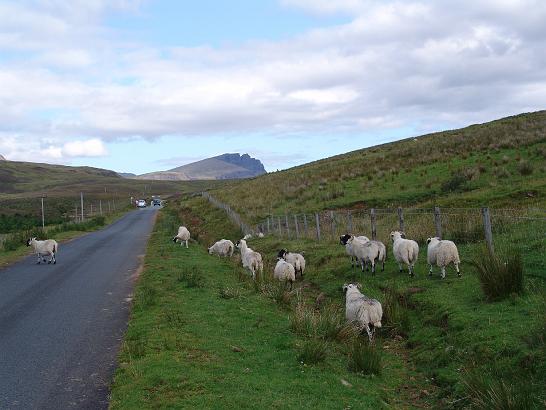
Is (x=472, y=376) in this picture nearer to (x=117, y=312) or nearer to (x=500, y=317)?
(x=500, y=317)

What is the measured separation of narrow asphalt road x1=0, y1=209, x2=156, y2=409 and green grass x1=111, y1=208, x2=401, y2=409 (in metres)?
0.45

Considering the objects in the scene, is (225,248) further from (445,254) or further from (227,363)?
(227,363)

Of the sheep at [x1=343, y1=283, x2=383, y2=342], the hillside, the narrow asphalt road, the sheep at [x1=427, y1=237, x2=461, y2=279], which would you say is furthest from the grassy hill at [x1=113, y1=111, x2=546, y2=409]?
the hillside

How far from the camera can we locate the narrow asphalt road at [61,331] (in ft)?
26.0

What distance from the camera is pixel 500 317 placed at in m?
9.96

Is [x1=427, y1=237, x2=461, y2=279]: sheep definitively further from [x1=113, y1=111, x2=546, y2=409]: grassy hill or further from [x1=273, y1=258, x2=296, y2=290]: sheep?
[x1=273, y1=258, x2=296, y2=290]: sheep

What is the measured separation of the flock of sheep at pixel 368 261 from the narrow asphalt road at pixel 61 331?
4487 millimetres

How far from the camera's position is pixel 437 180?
1363 inches

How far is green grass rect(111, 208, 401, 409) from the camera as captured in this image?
7.50 m

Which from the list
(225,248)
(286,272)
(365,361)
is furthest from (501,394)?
(225,248)

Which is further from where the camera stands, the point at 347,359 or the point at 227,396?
the point at 347,359

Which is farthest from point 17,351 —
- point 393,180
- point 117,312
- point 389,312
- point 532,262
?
point 393,180

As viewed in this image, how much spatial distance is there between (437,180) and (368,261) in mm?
19505

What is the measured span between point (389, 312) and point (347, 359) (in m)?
2.52
